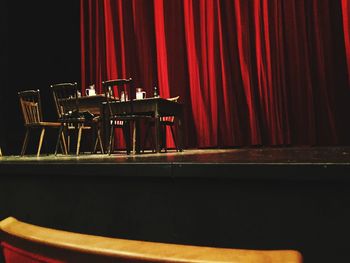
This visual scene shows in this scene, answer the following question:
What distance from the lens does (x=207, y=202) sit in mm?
1584

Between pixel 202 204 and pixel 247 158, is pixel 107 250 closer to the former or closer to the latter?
pixel 202 204

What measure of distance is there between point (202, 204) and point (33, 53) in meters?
5.89

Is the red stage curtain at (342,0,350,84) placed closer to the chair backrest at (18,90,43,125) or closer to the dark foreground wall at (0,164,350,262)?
the dark foreground wall at (0,164,350,262)

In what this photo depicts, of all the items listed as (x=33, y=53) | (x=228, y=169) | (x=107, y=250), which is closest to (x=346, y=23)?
(x=228, y=169)

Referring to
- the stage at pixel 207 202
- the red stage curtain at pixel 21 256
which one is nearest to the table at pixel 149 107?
the stage at pixel 207 202

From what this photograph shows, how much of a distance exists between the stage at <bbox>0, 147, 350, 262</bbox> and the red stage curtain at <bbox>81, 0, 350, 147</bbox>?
3.28m

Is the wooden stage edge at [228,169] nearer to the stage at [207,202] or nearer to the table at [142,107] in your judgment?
the stage at [207,202]

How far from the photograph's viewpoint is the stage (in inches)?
52.5

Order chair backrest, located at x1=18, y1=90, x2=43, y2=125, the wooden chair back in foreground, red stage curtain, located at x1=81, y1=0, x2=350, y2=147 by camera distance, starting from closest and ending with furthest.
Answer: the wooden chair back in foreground
chair backrest, located at x1=18, y1=90, x2=43, y2=125
red stage curtain, located at x1=81, y1=0, x2=350, y2=147

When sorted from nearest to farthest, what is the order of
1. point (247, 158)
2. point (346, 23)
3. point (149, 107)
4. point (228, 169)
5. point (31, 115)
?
point (228, 169) → point (247, 158) → point (149, 107) → point (346, 23) → point (31, 115)

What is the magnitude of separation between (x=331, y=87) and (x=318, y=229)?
374cm

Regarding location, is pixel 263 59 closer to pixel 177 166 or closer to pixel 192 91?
pixel 192 91

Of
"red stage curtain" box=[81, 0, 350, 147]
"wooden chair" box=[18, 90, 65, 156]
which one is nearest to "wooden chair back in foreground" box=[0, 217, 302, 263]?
"wooden chair" box=[18, 90, 65, 156]

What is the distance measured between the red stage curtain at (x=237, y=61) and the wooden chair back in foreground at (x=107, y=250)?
4.61 metres
